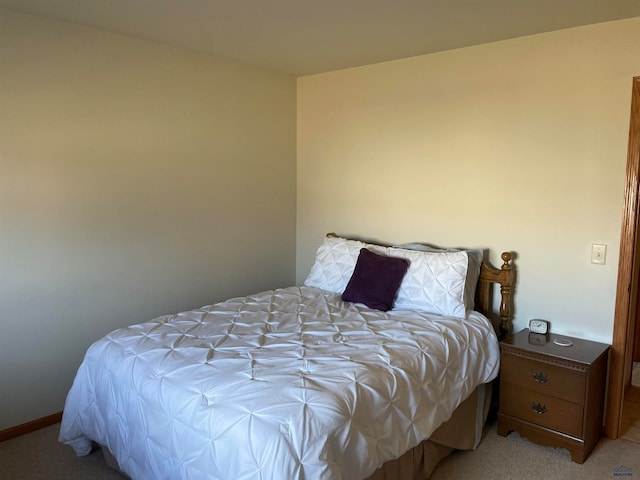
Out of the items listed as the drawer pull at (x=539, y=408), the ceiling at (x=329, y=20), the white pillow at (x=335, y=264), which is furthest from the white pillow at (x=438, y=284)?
the ceiling at (x=329, y=20)

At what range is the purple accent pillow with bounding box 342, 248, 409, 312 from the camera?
2918 millimetres

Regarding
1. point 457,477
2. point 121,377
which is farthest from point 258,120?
point 457,477

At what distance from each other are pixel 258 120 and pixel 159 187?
101 cm

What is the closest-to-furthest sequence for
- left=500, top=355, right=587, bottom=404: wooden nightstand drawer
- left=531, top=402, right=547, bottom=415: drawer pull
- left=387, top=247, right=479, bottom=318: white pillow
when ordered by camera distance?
left=500, top=355, right=587, bottom=404: wooden nightstand drawer < left=531, top=402, right=547, bottom=415: drawer pull < left=387, top=247, right=479, bottom=318: white pillow

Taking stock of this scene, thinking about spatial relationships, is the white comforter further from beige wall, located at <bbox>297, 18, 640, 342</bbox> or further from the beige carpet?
beige wall, located at <bbox>297, 18, 640, 342</bbox>

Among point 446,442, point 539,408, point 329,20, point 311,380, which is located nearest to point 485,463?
point 446,442

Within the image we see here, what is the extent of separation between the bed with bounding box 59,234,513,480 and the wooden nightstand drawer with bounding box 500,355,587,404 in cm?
9

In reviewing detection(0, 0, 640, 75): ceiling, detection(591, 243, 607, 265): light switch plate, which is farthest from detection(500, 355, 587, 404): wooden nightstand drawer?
detection(0, 0, 640, 75): ceiling

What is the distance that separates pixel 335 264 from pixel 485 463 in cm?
151

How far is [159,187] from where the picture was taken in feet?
10.3

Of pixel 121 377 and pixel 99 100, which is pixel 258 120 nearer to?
pixel 99 100

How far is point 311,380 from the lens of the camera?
1.86 m

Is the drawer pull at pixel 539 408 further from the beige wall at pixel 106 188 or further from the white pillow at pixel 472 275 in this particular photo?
the beige wall at pixel 106 188

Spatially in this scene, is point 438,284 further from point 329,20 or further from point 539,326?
point 329,20
